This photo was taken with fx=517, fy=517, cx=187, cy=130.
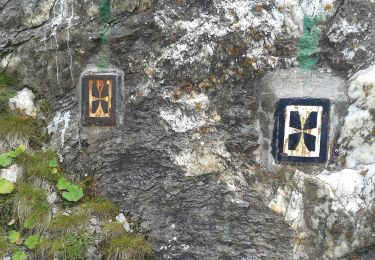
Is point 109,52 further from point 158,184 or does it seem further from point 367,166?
point 367,166

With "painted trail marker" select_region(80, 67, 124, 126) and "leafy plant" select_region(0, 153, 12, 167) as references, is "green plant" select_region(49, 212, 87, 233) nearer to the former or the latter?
"leafy plant" select_region(0, 153, 12, 167)

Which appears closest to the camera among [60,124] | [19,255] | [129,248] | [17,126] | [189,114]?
[19,255]

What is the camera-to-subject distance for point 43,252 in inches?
157

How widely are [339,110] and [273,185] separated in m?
0.81

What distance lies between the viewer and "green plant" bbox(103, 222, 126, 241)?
13.4 feet

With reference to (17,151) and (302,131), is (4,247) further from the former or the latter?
(302,131)

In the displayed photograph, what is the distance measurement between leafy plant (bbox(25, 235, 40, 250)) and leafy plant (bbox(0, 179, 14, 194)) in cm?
44

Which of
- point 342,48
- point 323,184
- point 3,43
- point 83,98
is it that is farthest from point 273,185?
point 3,43

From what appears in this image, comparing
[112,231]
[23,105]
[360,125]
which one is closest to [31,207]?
[112,231]

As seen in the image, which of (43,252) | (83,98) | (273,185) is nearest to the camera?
(43,252)

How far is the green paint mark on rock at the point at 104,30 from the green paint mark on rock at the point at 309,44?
5.53ft

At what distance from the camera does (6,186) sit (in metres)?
4.21

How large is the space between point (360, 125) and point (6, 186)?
2901 mm

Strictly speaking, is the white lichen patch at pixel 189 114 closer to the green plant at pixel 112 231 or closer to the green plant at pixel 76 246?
the green plant at pixel 112 231
